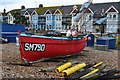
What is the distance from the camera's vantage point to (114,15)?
2135 inches

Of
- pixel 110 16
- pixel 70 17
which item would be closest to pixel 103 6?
pixel 110 16

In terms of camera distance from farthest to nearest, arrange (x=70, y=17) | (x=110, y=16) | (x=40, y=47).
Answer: (x=70, y=17), (x=110, y=16), (x=40, y=47)

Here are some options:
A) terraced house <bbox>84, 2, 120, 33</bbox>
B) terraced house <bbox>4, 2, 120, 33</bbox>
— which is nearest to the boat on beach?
terraced house <bbox>4, 2, 120, 33</bbox>

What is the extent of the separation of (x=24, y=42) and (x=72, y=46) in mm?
4148

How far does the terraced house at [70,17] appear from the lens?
53750mm

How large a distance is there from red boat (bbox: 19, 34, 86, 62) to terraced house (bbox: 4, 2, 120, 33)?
34127mm

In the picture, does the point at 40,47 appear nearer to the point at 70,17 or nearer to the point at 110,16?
the point at 110,16

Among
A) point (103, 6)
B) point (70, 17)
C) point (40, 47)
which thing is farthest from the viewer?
point (70, 17)

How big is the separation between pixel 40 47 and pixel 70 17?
51301 millimetres

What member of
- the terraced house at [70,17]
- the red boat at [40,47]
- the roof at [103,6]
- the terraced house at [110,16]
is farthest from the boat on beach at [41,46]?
the roof at [103,6]

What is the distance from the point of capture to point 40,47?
11.4 meters

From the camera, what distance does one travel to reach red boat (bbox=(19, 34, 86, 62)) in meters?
11.0

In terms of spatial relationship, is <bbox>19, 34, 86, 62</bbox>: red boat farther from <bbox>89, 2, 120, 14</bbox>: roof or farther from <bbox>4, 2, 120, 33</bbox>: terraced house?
<bbox>89, 2, 120, 14</bbox>: roof

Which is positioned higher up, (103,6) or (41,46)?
(103,6)
